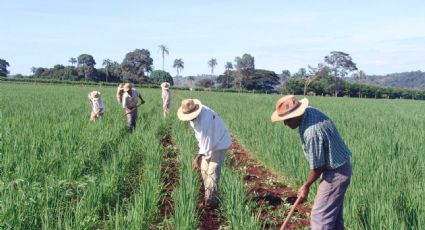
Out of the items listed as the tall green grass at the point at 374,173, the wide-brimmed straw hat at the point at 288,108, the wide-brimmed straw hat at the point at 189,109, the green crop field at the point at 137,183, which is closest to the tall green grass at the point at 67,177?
the green crop field at the point at 137,183

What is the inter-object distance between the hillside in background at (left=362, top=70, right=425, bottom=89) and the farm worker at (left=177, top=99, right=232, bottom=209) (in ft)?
575

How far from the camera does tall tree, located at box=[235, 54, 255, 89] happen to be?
74.2 metres

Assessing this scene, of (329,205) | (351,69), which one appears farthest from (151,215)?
(351,69)

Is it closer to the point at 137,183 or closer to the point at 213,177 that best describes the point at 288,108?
the point at 213,177

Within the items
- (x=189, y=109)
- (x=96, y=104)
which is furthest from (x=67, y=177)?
(x=96, y=104)

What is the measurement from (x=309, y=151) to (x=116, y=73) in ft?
226

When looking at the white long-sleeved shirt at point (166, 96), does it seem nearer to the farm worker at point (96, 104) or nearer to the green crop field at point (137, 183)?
the farm worker at point (96, 104)

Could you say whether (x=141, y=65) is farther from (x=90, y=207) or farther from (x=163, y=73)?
(x=90, y=207)

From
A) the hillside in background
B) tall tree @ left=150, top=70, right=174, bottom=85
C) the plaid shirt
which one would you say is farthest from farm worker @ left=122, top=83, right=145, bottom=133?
the hillside in background

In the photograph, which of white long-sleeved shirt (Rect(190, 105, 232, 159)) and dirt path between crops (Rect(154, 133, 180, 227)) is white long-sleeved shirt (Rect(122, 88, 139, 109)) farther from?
white long-sleeved shirt (Rect(190, 105, 232, 159))

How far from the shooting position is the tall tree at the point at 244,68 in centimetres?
7425

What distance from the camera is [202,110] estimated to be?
182 inches

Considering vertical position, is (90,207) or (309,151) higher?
(309,151)

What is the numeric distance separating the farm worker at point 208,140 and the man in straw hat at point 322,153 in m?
1.35
